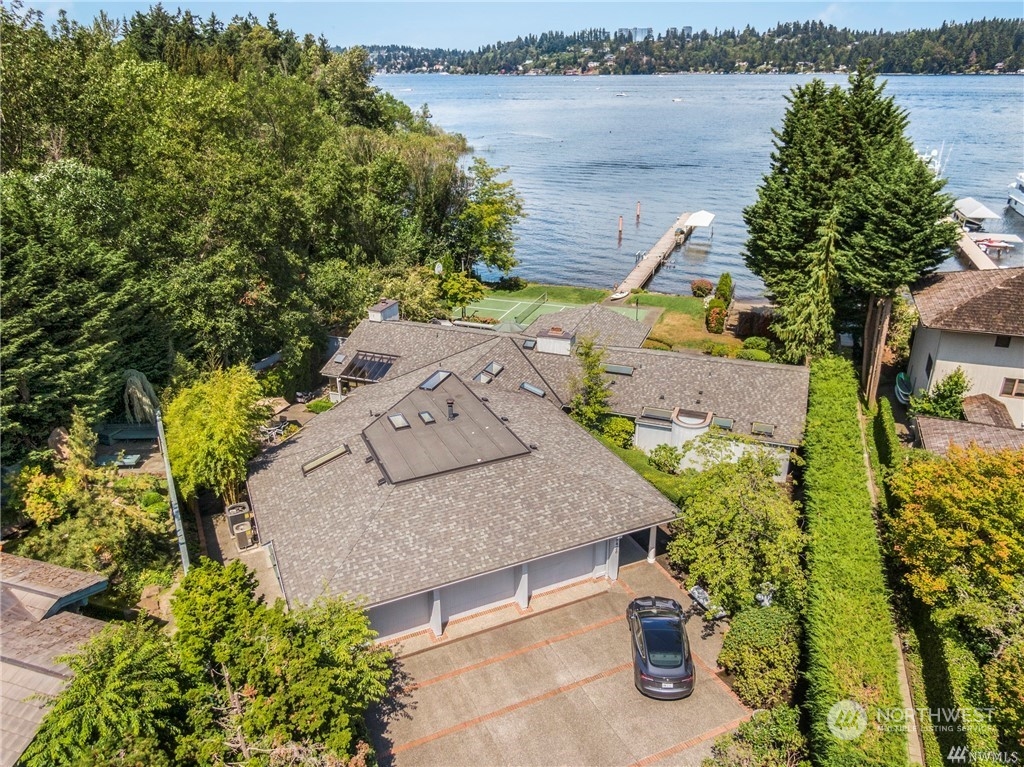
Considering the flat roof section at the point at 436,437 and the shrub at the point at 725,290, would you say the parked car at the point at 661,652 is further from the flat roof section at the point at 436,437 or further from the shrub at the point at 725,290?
the shrub at the point at 725,290

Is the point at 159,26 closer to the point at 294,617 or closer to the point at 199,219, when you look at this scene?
the point at 199,219

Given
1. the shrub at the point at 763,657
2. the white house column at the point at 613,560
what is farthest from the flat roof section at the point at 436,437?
the shrub at the point at 763,657

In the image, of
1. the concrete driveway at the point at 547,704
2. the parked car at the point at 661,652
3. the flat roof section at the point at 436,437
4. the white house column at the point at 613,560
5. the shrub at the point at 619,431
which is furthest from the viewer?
the shrub at the point at 619,431

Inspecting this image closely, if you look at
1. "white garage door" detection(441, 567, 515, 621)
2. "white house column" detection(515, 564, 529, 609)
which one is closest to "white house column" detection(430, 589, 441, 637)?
"white garage door" detection(441, 567, 515, 621)

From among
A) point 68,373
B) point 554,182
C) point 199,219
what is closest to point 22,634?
point 68,373

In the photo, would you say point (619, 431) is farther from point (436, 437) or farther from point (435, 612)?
point (435, 612)

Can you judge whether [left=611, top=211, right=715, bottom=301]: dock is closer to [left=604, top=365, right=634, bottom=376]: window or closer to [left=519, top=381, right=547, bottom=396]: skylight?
[left=604, top=365, right=634, bottom=376]: window
